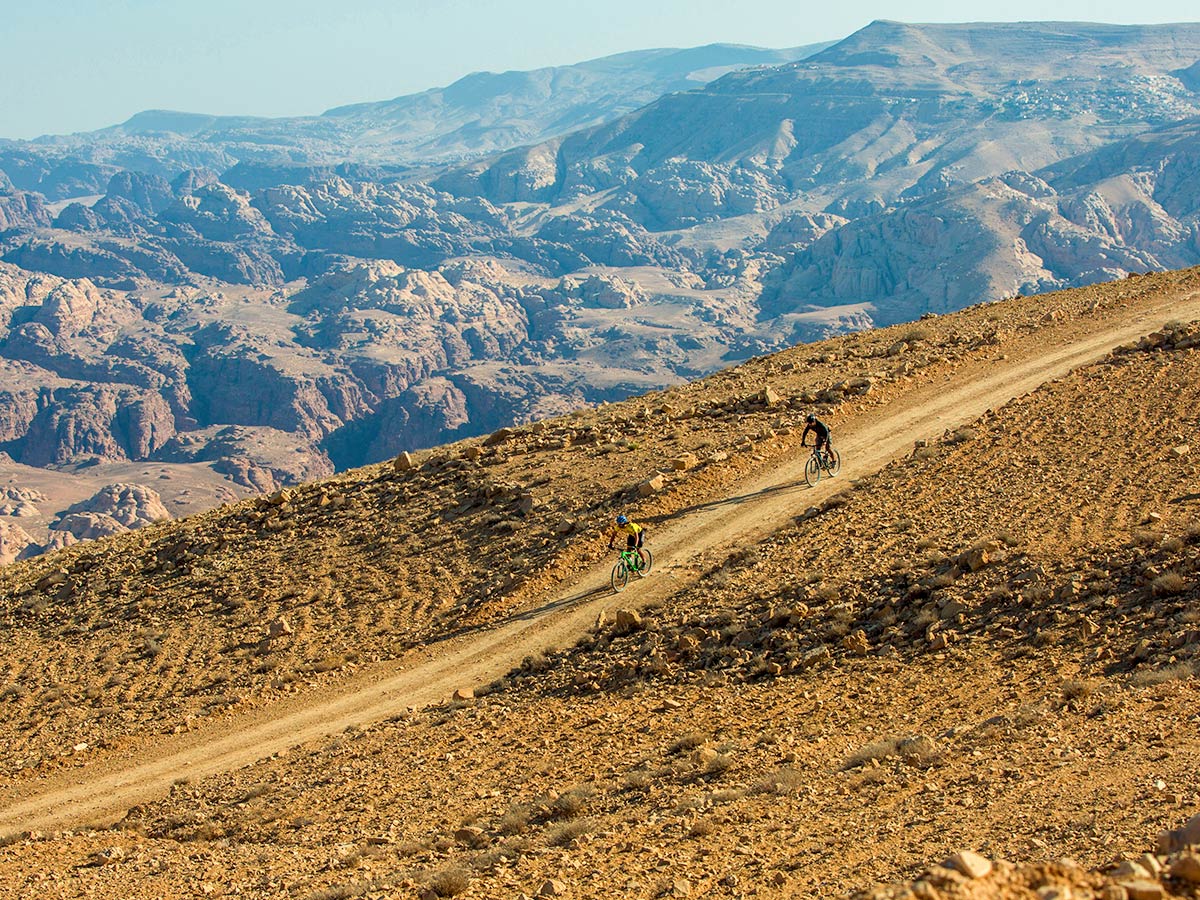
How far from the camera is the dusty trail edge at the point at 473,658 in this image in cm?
2034

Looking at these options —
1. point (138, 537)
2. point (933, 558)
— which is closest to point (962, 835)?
point (933, 558)

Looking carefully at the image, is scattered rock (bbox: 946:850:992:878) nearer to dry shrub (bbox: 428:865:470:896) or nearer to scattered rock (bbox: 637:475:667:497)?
dry shrub (bbox: 428:865:470:896)

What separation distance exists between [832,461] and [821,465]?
28cm

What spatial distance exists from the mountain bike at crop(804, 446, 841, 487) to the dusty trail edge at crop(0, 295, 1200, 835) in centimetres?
26

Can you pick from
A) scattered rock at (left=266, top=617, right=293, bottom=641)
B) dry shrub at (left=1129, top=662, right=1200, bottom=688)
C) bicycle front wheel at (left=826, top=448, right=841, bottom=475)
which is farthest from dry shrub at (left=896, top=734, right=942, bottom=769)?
scattered rock at (left=266, top=617, right=293, bottom=641)

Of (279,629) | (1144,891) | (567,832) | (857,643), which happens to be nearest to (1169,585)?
(857,643)

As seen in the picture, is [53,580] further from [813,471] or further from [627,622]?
[813,471]

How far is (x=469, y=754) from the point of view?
701 inches

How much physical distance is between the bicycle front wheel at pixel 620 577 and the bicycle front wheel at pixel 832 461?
6.13 meters

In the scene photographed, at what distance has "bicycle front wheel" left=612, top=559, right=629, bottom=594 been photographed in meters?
24.0

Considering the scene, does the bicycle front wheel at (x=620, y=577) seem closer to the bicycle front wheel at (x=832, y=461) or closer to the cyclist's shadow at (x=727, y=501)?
the cyclist's shadow at (x=727, y=501)

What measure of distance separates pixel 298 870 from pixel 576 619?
384 inches

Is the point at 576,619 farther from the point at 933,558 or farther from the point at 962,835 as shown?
the point at 962,835

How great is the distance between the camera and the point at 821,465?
1070 inches
